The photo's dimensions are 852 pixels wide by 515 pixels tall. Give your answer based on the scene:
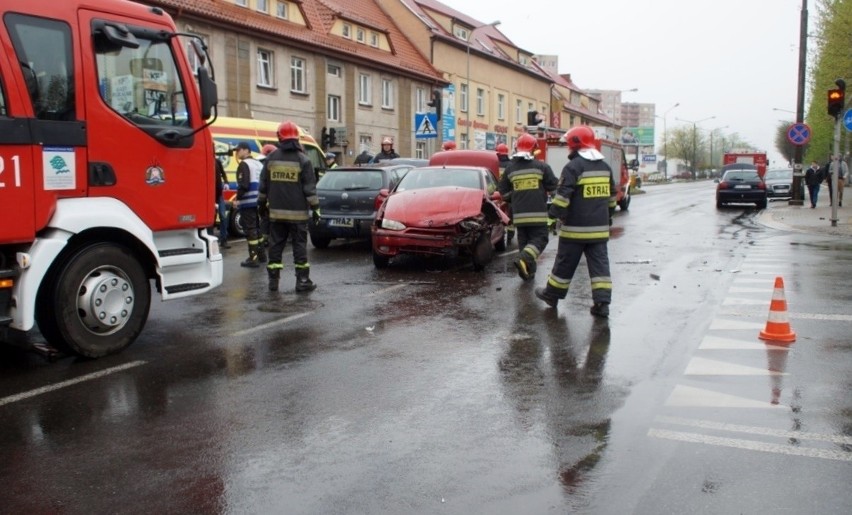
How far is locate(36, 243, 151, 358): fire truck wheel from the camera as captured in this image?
19.5 ft

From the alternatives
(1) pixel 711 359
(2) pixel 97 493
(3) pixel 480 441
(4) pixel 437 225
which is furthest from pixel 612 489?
(4) pixel 437 225

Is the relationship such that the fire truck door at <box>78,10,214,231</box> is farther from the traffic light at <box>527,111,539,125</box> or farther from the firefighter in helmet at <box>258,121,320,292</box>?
the traffic light at <box>527,111,539,125</box>

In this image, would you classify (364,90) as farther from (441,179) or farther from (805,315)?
(805,315)

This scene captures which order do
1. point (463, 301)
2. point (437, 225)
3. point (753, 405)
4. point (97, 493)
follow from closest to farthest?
point (97, 493) → point (753, 405) → point (463, 301) → point (437, 225)

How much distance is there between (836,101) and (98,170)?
1671 centimetres

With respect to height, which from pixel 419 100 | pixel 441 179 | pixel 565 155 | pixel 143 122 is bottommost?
pixel 441 179

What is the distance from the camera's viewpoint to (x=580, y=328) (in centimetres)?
758

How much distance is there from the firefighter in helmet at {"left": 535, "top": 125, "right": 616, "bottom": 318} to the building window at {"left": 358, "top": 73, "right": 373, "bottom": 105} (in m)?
29.5

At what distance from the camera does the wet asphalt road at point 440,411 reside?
379cm

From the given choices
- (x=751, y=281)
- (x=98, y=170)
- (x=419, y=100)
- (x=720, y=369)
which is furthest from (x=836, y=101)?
(x=419, y=100)

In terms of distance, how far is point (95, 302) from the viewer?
616cm

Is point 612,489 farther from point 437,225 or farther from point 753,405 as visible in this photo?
point 437,225

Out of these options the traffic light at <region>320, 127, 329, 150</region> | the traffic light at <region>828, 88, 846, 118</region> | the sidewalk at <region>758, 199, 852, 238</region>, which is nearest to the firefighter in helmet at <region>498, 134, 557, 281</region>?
the sidewalk at <region>758, 199, 852, 238</region>

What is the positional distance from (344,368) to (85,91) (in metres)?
2.90
